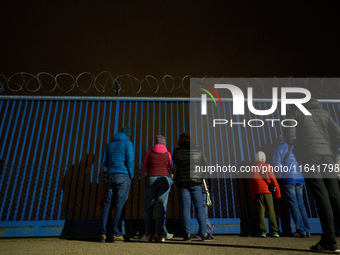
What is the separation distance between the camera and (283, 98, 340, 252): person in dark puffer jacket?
8.01 feet

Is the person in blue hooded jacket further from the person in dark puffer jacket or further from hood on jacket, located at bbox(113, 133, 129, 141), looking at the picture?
hood on jacket, located at bbox(113, 133, 129, 141)

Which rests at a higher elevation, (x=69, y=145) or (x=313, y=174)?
(x=69, y=145)

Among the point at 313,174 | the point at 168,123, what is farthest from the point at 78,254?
the point at 168,123

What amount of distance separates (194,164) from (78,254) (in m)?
2.03

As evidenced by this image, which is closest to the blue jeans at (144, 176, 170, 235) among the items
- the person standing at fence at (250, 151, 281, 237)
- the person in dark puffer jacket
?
the person standing at fence at (250, 151, 281, 237)

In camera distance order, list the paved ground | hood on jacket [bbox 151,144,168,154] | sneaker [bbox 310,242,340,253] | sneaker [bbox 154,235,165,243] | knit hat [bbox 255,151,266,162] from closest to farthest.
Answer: sneaker [bbox 310,242,340,253] → the paved ground → sneaker [bbox 154,235,165,243] → hood on jacket [bbox 151,144,168,154] → knit hat [bbox 255,151,266,162]

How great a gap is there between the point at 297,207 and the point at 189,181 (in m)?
2.09

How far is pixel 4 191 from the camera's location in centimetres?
449

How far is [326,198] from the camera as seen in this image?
2.48 meters

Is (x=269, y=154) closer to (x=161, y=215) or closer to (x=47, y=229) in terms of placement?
(x=161, y=215)

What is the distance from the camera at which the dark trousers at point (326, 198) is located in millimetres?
2416

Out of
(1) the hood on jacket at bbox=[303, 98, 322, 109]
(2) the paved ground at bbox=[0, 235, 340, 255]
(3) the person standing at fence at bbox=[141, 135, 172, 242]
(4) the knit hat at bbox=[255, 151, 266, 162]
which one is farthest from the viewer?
(4) the knit hat at bbox=[255, 151, 266, 162]

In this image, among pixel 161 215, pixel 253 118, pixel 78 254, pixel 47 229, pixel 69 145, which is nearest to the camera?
pixel 78 254

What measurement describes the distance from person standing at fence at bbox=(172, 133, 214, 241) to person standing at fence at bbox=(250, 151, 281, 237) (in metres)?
1.16
